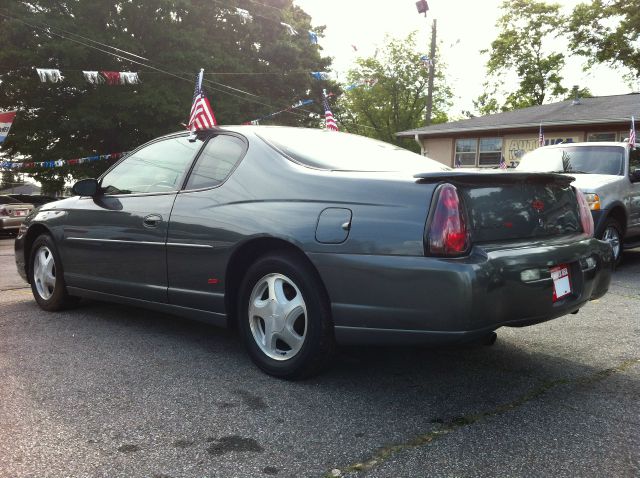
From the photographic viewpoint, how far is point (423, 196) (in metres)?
2.81

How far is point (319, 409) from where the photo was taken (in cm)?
285

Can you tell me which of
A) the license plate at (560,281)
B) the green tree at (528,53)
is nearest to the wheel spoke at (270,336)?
the license plate at (560,281)

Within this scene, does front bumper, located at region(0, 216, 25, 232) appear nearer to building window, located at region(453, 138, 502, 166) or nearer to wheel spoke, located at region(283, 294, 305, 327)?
building window, located at region(453, 138, 502, 166)

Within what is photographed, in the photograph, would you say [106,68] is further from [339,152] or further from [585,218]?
[585,218]

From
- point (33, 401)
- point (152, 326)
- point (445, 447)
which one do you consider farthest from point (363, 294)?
point (152, 326)

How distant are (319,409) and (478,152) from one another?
2100 centimetres

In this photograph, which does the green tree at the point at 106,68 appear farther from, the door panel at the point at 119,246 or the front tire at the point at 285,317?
the front tire at the point at 285,317

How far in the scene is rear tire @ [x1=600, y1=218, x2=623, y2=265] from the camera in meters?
7.76

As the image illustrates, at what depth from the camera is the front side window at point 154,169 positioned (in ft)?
13.2

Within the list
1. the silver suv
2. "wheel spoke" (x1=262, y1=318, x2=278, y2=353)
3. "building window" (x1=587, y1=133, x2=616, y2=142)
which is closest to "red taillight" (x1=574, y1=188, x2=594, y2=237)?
"wheel spoke" (x1=262, y1=318, x2=278, y2=353)

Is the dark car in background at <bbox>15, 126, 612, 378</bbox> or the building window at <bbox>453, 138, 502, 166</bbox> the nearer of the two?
the dark car in background at <bbox>15, 126, 612, 378</bbox>

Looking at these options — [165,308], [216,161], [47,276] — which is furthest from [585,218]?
[47,276]

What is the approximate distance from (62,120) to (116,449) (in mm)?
23142

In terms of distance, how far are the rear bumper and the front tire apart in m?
0.10
